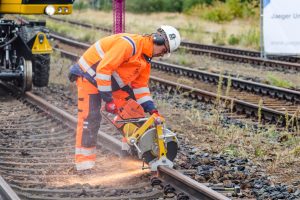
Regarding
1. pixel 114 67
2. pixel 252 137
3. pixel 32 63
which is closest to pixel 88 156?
pixel 114 67

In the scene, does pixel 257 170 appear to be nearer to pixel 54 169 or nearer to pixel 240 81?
pixel 54 169

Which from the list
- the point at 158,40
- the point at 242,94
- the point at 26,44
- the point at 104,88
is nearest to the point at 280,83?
the point at 242,94

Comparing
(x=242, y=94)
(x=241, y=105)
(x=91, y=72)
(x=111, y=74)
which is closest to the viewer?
(x=111, y=74)

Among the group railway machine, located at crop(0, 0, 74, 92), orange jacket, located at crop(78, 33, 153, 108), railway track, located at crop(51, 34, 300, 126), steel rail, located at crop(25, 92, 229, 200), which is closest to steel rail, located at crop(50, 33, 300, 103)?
railway track, located at crop(51, 34, 300, 126)

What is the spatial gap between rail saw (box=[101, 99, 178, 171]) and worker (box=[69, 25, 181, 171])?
7.5 inches

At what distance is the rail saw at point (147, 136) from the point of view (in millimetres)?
7473

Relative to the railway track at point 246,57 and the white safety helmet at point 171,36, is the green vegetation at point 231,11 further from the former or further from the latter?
the white safety helmet at point 171,36

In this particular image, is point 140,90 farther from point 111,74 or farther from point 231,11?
point 231,11

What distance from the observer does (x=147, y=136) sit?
295 inches

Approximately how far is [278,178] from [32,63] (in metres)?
7.51

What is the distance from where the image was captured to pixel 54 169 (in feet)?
26.1

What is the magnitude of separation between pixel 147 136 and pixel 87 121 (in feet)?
2.45

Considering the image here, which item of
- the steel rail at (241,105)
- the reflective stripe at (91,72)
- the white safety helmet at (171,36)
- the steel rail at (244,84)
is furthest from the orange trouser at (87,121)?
the steel rail at (244,84)

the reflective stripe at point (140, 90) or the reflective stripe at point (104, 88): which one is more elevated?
the reflective stripe at point (104, 88)
